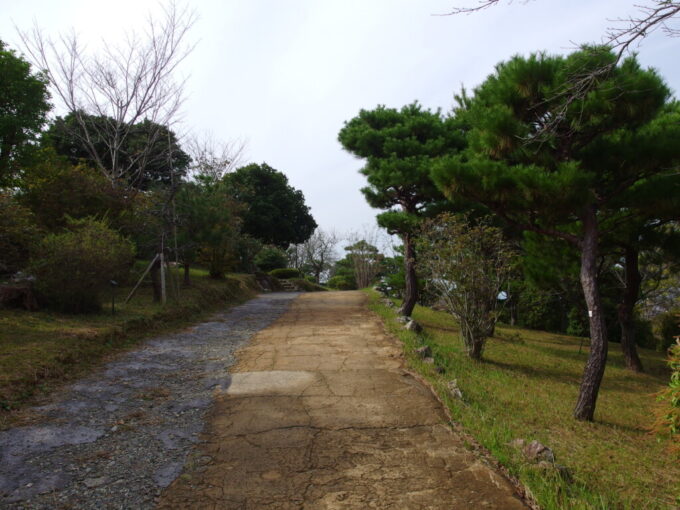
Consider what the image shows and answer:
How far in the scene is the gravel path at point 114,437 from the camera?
2.51 m

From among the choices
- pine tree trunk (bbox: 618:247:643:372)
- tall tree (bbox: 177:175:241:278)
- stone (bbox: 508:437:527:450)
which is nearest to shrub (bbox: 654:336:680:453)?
stone (bbox: 508:437:527:450)

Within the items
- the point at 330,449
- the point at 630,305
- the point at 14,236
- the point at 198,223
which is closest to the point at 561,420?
the point at 330,449

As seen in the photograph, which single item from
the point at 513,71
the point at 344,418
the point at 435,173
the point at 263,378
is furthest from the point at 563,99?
the point at 263,378

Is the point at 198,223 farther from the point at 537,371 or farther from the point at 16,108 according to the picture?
the point at 537,371

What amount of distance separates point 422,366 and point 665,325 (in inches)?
421

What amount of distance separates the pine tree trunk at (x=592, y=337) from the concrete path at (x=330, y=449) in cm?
197

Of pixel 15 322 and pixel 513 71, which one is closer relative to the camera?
pixel 513 71

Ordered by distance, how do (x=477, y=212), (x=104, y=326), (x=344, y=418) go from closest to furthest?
(x=344, y=418)
(x=104, y=326)
(x=477, y=212)

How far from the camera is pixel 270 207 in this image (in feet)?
75.6

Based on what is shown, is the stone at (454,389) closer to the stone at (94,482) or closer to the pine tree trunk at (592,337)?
A: the pine tree trunk at (592,337)

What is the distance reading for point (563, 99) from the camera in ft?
16.5

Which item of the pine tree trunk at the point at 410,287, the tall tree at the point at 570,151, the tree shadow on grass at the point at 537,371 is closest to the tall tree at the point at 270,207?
the pine tree trunk at the point at 410,287

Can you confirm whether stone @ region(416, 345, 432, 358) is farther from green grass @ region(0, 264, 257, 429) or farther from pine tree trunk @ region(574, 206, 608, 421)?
green grass @ region(0, 264, 257, 429)

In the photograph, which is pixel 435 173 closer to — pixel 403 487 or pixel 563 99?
pixel 563 99
